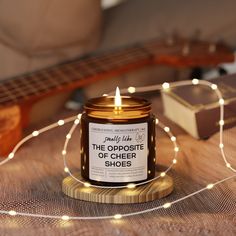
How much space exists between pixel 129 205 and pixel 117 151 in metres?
0.06

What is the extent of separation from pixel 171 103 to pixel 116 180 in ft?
1.16

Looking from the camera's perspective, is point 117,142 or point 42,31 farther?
point 42,31

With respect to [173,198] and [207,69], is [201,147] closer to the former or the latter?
[173,198]

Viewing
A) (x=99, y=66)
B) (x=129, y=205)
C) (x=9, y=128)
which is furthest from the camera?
(x=99, y=66)

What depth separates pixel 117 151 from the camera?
66 centimetres

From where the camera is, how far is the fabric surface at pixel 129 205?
1.95 ft

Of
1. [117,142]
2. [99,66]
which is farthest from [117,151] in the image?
[99,66]

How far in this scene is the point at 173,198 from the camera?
2.23ft

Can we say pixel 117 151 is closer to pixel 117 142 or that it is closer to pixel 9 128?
pixel 117 142

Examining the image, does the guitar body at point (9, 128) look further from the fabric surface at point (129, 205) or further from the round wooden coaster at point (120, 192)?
the round wooden coaster at point (120, 192)

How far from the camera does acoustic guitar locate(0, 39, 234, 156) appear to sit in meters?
1.07

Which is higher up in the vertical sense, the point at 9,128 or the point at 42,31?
the point at 42,31

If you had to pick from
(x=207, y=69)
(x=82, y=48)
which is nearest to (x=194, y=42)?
(x=207, y=69)

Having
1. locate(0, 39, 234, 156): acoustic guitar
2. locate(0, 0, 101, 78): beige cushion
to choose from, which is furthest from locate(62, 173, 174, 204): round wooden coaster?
locate(0, 0, 101, 78): beige cushion
